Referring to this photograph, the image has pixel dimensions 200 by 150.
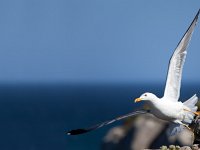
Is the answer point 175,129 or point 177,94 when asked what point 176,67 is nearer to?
point 177,94

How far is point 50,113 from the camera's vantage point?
194m

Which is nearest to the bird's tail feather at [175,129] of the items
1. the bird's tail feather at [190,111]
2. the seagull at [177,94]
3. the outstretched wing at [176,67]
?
the seagull at [177,94]

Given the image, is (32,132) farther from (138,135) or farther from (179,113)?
(179,113)

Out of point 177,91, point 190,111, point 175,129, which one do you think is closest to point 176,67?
point 177,91

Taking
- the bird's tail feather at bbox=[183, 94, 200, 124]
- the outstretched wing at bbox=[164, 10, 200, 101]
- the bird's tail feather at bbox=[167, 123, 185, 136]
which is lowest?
the bird's tail feather at bbox=[167, 123, 185, 136]

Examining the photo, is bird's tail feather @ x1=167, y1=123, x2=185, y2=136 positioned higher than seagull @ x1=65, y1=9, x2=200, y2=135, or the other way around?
seagull @ x1=65, y1=9, x2=200, y2=135

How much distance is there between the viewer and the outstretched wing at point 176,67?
23.5 m

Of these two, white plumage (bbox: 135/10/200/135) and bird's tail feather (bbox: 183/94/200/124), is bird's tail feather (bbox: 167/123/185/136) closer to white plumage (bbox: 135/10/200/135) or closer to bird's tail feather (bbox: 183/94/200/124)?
white plumage (bbox: 135/10/200/135)

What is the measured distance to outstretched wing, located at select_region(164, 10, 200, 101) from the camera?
23.5m

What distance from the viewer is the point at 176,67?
926 inches

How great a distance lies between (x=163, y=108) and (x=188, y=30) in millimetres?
2483

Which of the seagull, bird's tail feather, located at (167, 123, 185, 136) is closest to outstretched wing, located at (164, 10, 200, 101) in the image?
the seagull

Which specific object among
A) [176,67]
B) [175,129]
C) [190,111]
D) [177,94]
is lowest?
[175,129]

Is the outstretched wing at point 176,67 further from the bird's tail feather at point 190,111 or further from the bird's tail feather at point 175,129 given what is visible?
the bird's tail feather at point 175,129
